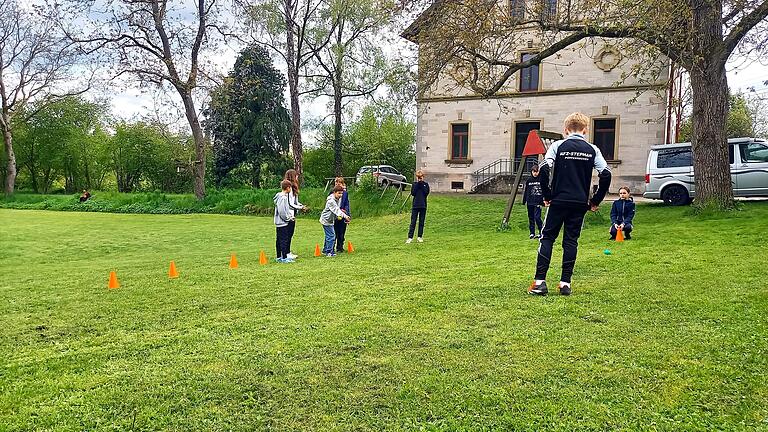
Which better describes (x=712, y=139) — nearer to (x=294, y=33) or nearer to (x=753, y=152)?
(x=753, y=152)

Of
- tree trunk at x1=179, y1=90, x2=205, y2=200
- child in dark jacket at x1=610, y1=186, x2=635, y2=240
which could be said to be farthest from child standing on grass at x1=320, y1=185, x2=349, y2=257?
tree trunk at x1=179, y1=90, x2=205, y2=200

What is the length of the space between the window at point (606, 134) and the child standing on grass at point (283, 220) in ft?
71.1

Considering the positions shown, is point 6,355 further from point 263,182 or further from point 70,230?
point 263,182

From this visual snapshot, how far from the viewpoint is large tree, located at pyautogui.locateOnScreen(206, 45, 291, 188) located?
38.0 m

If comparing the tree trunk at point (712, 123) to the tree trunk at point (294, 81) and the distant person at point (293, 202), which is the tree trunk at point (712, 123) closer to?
the distant person at point (293, 202)

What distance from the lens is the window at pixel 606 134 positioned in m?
27.2

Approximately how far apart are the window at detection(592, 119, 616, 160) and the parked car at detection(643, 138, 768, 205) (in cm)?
1099

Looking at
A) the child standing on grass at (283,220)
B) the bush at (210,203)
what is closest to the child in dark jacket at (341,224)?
the child standing on grass at (283,220)

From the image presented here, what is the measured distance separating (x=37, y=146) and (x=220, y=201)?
84.8 feet

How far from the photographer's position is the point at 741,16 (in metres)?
12.8

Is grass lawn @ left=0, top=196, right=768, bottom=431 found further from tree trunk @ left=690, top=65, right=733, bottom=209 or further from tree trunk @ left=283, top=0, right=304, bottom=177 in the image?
tree trunk @ left=283, top=0, right=304, bottom=177

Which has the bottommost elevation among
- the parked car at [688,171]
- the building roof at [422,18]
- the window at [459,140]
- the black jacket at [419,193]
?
the black jacket at [419,193]

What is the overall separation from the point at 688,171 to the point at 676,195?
2.73ft

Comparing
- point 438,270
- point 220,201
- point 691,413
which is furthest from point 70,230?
point 691,413
